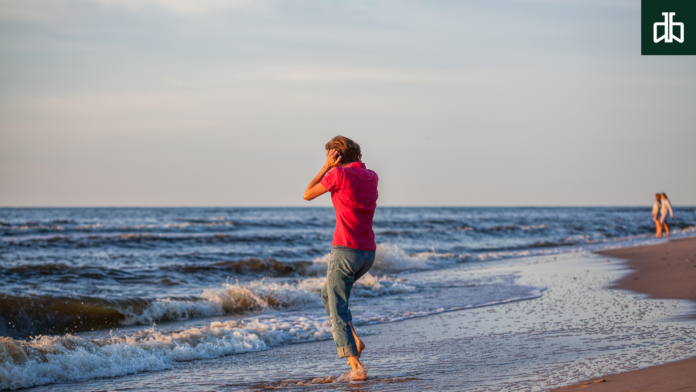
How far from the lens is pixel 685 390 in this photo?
320cm

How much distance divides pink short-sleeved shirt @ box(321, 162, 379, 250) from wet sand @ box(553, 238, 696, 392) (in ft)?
5.53

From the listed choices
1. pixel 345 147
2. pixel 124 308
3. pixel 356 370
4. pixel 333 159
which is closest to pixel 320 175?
pixel 333 159

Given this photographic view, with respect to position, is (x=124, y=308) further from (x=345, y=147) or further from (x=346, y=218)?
(x=345, y=147)

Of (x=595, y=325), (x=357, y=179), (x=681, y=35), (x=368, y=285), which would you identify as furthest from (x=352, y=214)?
(x=681, y=35)

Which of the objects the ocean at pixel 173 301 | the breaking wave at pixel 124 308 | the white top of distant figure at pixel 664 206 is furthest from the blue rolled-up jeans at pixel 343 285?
the white top of distant figure at pixel 664 206

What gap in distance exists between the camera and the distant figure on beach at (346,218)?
3.75 meters

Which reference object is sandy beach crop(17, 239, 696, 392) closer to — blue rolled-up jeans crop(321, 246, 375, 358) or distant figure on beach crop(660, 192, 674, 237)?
blue rolled-up jeans crop(321, 246, 375, 358)

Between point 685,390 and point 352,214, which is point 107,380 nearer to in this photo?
point 352,214

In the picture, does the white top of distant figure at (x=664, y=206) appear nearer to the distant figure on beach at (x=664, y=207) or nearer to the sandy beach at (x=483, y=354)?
the distant figure on beach at (x=664, y=207)

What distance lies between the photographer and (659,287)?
8.50 metres

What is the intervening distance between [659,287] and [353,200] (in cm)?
705

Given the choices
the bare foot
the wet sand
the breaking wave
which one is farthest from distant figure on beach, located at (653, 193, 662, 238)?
the bare foot

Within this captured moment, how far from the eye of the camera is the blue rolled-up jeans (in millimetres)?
3801

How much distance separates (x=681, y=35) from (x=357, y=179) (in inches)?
503
